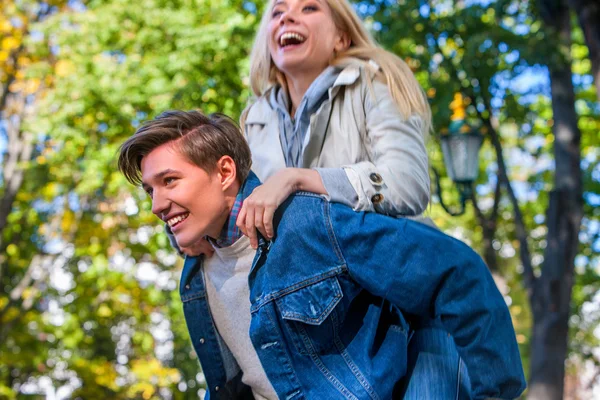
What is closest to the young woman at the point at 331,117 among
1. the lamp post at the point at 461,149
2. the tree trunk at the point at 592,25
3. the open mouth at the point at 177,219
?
the open mouth at the point at 177,219

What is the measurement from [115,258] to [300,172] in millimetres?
17261

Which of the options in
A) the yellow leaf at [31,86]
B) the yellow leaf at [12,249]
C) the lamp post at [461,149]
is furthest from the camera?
the yellow leaf at [12,249]

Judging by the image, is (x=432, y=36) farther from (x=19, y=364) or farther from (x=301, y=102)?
(x=19, y=364)

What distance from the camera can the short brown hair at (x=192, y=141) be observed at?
7.47 feet

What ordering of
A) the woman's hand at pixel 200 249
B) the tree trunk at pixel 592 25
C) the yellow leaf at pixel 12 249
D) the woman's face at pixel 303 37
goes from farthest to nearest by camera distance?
the yellow leaf at pixel 12 249
the tree trunk at pixel 592 25
the woman's face at pixel 303 37
the woman's hand at pixel 200 249

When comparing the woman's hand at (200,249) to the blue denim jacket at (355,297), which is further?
the woman's hand at (200,249)

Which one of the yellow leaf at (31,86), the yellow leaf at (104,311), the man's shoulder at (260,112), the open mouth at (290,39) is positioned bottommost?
the yellow leaf at (104,311)

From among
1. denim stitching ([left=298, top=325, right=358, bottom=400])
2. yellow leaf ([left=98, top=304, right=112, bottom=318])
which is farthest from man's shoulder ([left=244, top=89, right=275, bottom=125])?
yellow leaf ([left=98, top=304, right=112, bottom=318])

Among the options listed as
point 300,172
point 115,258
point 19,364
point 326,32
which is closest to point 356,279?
point 300,172

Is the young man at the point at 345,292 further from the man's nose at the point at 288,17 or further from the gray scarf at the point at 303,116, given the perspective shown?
the man's nose at the point at 288,17

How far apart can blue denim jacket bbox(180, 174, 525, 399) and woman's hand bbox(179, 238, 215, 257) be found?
16.0 inches

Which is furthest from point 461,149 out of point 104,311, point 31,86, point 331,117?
point 104,311

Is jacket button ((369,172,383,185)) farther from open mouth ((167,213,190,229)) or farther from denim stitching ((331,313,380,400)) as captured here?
open mouth ((167,213,190,229))

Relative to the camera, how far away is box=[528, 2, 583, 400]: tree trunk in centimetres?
969
